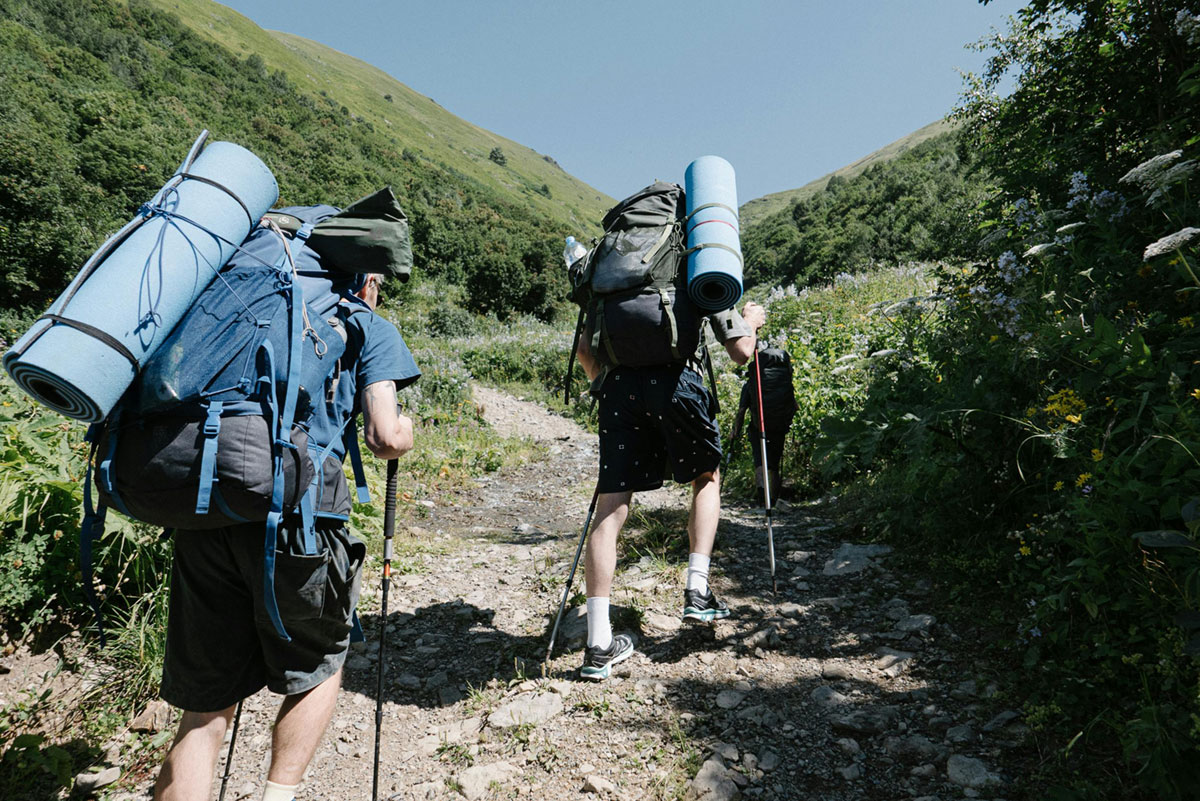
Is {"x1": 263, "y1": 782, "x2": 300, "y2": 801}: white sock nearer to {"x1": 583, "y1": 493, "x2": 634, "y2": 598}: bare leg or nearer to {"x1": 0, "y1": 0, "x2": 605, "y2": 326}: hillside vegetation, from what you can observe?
{"x1": 583, "y1": 493, "x2": 634, "y2": 598}: bare leg

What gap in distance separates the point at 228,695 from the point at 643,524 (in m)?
3.34

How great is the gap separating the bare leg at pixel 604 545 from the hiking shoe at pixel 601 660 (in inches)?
10.3

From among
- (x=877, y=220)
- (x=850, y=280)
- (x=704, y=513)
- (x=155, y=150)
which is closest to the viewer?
(x=704, y=513)

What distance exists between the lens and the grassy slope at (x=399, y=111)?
2805 inches

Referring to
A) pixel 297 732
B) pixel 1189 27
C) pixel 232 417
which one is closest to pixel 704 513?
pixel 297 732

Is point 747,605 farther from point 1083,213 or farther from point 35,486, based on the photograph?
point 35,486

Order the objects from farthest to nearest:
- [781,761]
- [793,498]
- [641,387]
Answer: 1. [793,498]
2. [641,387]
3. [781,761]

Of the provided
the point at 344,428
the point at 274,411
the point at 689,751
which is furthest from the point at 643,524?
the point at 274,411

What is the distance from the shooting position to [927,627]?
3041mm

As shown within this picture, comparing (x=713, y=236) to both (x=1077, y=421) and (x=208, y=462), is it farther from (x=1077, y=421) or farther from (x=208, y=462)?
(x=208, y=462)

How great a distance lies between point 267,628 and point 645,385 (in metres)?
1.82

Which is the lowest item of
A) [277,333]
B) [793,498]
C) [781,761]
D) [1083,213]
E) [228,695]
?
[781,761]

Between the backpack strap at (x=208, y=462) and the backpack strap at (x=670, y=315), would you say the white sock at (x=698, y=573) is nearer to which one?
the backpack strap at (x=670, y=315)

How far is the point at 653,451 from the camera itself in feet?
10.2
